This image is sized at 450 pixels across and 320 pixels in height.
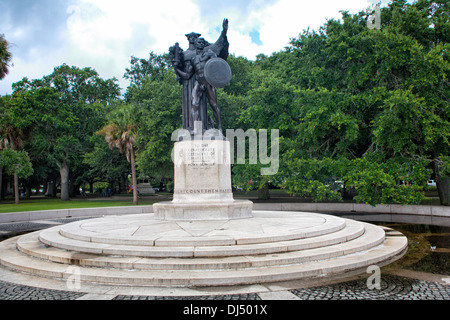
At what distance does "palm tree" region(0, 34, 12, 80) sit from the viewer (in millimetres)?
15742

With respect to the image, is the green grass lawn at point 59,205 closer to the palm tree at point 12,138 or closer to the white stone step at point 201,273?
the palm tree at point 12,138

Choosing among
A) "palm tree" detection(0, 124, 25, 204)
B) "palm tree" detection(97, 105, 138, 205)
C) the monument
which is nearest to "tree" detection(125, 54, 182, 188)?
"palm tree" detection(97, 105, 138, 205)

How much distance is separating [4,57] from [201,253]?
15573 mm

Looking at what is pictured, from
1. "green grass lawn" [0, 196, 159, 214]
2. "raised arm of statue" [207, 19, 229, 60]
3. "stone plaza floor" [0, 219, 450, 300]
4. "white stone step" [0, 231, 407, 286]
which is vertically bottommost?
"green grass lawn" [0, 196, 159, 214]

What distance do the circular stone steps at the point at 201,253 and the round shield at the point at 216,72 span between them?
477 centimetres

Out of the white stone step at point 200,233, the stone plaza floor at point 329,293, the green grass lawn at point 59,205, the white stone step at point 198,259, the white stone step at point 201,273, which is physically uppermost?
the white stone step at point 200,233

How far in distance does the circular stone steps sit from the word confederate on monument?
1427mm

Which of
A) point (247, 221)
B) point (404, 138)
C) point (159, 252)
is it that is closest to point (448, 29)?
point (404, 138)

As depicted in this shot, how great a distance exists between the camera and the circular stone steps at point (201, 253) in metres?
5.88

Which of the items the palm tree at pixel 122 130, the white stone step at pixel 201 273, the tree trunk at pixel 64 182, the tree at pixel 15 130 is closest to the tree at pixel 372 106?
the white stone step at pixel 201 273

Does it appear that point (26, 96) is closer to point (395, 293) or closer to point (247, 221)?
point (247, 221)


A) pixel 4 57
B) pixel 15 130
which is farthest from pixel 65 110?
pixel 4 57

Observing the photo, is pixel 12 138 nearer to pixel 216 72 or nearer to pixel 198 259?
pixel 216 72

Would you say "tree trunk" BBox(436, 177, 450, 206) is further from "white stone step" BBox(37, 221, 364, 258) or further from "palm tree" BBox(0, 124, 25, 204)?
"palm tree" BBox(0, 124, 25, 204)
